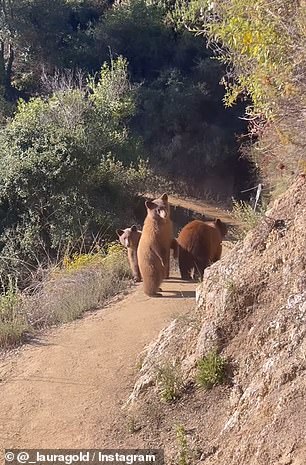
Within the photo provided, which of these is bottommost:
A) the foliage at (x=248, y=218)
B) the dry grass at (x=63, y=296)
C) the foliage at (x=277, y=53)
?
the dry grass at (x=63, y=296)

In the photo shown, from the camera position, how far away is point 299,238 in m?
7.07

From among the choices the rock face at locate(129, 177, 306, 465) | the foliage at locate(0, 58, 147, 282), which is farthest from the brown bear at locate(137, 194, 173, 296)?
the foliage at locate(0, 58, 147, 282)

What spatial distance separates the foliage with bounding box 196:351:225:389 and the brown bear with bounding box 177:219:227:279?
547 centimetres

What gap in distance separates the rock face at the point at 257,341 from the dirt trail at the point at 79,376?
20.4 inches

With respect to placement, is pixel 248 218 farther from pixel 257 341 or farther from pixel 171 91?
pixel 171 91

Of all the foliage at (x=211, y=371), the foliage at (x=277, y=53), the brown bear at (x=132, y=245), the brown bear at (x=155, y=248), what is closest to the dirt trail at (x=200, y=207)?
the brown bear at (x=132, y=245)

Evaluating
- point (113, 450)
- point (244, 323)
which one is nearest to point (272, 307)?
point (244, 323)

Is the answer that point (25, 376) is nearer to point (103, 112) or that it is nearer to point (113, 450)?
point (113, 450)

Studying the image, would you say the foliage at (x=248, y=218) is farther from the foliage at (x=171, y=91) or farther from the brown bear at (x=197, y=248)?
the foliage at (x=171, y=91)

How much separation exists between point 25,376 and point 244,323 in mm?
3556

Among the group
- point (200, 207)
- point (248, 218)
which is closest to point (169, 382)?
point (248, 218)

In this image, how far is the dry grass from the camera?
1123cm

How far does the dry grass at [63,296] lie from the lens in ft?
36.8

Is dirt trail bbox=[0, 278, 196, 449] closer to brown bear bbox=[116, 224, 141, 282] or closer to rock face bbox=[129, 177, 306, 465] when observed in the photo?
rock face bbox=[129, 177, 306, 465]
